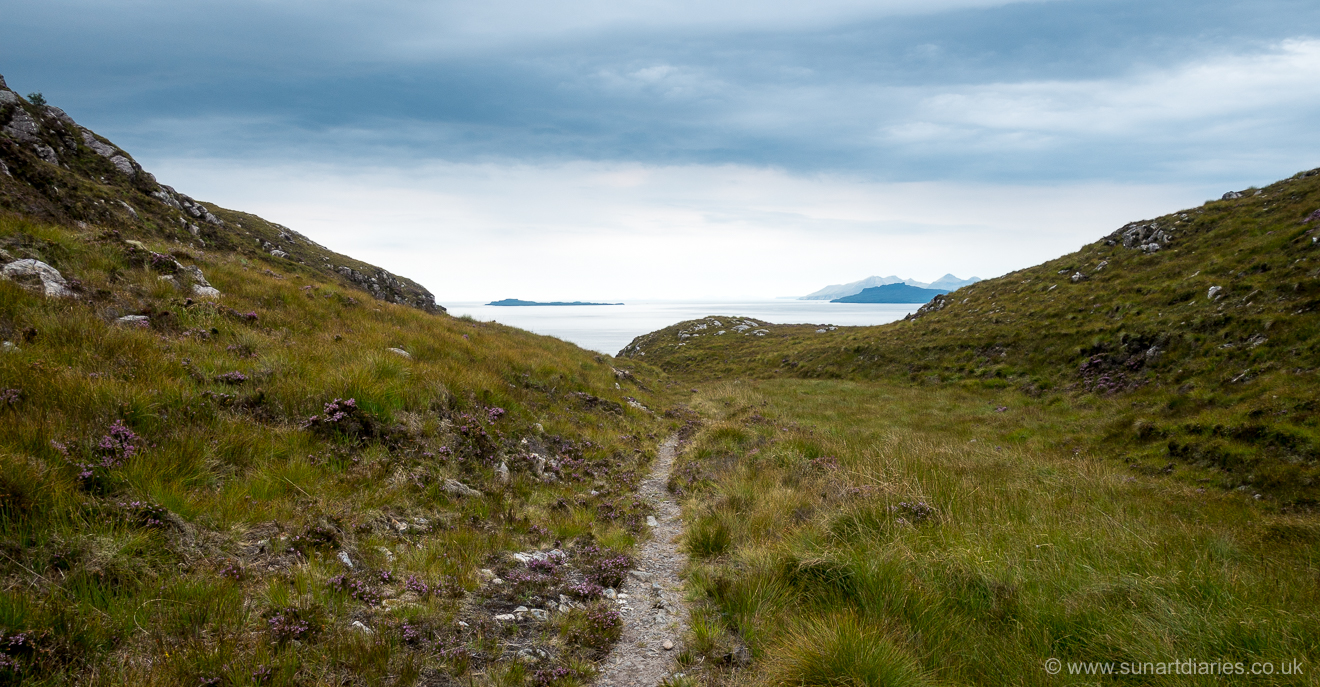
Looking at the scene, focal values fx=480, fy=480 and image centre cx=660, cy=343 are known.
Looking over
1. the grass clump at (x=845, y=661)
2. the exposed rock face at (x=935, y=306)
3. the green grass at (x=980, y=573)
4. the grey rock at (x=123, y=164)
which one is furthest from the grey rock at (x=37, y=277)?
the exposed rock face at (x=935, y=306)

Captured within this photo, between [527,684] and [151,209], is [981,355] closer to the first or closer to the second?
[527,684]

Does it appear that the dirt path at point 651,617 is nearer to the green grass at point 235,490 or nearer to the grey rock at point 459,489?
the green grass at point 235,490

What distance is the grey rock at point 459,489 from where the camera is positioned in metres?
7.96

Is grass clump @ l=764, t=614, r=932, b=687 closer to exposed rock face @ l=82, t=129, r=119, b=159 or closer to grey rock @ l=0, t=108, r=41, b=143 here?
grey rock @ l=0, t=108, r=41, b=143

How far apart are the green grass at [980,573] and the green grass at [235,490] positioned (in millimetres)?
2387

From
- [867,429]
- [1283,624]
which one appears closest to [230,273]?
[1283,624]

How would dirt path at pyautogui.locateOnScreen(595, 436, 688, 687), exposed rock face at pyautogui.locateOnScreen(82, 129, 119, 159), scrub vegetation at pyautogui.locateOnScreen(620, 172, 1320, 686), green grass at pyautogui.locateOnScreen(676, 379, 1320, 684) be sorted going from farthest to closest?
exposed rock face at pyautogui.locateOnScreen(82, 129, 119, 159)
dirt path at pyautogui.locateOnScreen(595, 436, 688, 687)
scrub vegetation at pyautogui.locateOnScreen(620, 172, 1320, 686)
green grass at pyautogui.locateOnScreen(676, 379, 1320, 684)

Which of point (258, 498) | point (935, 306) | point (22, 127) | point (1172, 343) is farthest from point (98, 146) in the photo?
point (935, 306)

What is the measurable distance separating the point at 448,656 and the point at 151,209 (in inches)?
2036

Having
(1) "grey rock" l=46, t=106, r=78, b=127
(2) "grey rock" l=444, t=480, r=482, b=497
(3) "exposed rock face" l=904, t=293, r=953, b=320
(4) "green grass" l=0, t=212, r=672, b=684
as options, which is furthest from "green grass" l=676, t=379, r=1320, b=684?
(1) "grey rock" l=46, t=106, r=78, b=127

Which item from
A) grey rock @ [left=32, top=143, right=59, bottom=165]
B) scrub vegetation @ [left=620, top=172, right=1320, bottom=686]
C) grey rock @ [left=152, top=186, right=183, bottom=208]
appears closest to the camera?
scrub vegetation @ [left=620, top=172, right=1320, bottom=686]

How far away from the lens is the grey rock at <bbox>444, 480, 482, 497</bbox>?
26.1 feet

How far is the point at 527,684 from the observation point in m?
4.30

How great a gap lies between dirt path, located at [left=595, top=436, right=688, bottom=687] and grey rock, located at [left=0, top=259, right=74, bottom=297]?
1079 centimetres
